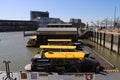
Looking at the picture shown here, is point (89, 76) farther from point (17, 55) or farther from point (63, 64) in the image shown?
point (17, 55)

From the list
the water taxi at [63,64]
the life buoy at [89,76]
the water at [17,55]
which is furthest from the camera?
the water at [17,55]

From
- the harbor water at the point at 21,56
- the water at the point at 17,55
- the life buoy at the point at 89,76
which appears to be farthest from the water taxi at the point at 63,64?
the water at the point at 17,55

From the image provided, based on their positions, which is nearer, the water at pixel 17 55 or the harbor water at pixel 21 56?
the water at pixel 17 55

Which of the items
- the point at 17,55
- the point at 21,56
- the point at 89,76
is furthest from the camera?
the point at 17,55

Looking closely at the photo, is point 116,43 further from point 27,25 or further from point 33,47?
point 27,25

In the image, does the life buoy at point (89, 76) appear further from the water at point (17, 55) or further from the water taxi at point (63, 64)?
the water at point (17, 55)

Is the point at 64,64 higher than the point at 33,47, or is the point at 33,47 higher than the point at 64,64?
the point at 64,64

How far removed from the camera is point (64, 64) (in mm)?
9266

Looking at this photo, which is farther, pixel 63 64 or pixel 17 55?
pixel 17 55

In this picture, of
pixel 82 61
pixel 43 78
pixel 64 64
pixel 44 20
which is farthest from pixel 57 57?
pixel 44 20

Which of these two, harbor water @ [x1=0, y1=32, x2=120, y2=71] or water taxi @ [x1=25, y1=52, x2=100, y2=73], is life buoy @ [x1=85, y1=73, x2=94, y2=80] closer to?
water taxi @ [x1=25, y1=52, x2=100, y2=73]

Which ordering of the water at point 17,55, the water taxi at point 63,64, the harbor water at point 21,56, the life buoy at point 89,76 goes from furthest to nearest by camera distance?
1. the harbor water at point 21,56
2. the water at point 17,55
3. the water taxi at point 63,64
4. the life buoy at point 89,76

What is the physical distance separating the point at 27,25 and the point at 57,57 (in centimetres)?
12359

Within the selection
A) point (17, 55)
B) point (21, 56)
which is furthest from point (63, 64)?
point (17, 55)
